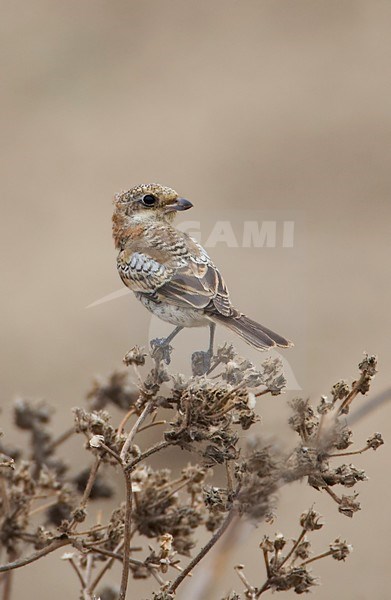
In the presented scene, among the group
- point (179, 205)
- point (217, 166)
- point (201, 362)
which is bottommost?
point (201, 362)

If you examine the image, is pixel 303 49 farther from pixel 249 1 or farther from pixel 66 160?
pixel 66 160

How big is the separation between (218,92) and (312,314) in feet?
11.9

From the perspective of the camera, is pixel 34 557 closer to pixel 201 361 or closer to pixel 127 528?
pixel 127 528

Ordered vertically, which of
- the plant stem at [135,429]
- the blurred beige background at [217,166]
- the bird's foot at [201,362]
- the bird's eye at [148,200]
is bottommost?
the plant stem at [135,429]

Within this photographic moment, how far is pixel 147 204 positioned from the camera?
6.72 feet

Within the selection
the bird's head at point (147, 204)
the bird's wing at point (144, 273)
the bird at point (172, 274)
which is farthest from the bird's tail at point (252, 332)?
the bird's head at point (147, 204)

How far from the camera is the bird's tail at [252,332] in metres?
1.91

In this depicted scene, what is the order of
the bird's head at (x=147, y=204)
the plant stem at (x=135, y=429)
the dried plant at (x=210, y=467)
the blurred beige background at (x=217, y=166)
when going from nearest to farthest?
the dried plant at (x=210, y=467) → the plant stem at (x=135, y=429) → the bird's head at (x=147, y=204) → the blurred beige background at (x=217, y=166)

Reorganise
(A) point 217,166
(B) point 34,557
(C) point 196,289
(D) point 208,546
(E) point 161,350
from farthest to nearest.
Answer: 1. (A) point 217,166
2. (C) point 196,289
3. (E) point 161,350
4. (B) point 34,557
5. (D) point 208,546

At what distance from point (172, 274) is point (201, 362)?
284mm

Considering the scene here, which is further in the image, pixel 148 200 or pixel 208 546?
pixel 148 200

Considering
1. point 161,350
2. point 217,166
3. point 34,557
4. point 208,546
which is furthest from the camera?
point 217,166

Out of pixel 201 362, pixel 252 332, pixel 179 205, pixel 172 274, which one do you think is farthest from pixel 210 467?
pixel 179 205

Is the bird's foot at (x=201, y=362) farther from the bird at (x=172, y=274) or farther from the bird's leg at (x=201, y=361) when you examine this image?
the bird at (x=172, y=274)
